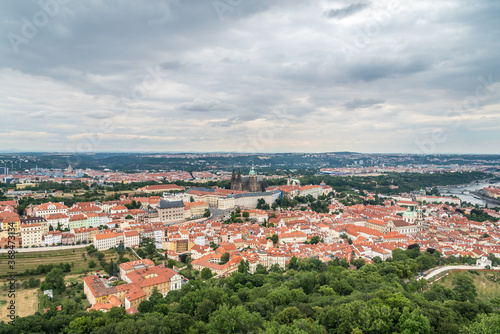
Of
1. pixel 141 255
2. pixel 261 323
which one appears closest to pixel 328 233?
pixel 141 255

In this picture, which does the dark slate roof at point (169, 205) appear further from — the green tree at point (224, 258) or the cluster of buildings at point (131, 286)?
the cluster of buildings at point (131, 286)

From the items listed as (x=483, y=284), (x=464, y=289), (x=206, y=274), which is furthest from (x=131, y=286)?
(x=483, y=284)

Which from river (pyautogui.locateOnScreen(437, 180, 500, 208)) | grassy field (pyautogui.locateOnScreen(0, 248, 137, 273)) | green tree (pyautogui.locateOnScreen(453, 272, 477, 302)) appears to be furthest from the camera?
river (pyautogui.locateOnScreen(437, 180, 500, 208))

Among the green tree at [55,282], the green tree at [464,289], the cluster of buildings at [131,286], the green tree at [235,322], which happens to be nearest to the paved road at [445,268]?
the green tree at [464,289]

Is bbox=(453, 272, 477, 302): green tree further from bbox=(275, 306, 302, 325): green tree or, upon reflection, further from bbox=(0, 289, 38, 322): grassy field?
bbox=(0, 289, 38, 322): grassy field

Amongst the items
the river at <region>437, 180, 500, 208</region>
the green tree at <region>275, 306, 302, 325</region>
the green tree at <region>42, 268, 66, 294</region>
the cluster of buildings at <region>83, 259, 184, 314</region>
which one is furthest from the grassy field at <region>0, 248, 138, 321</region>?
the river at <region>437, 180, 500, 208</region>
